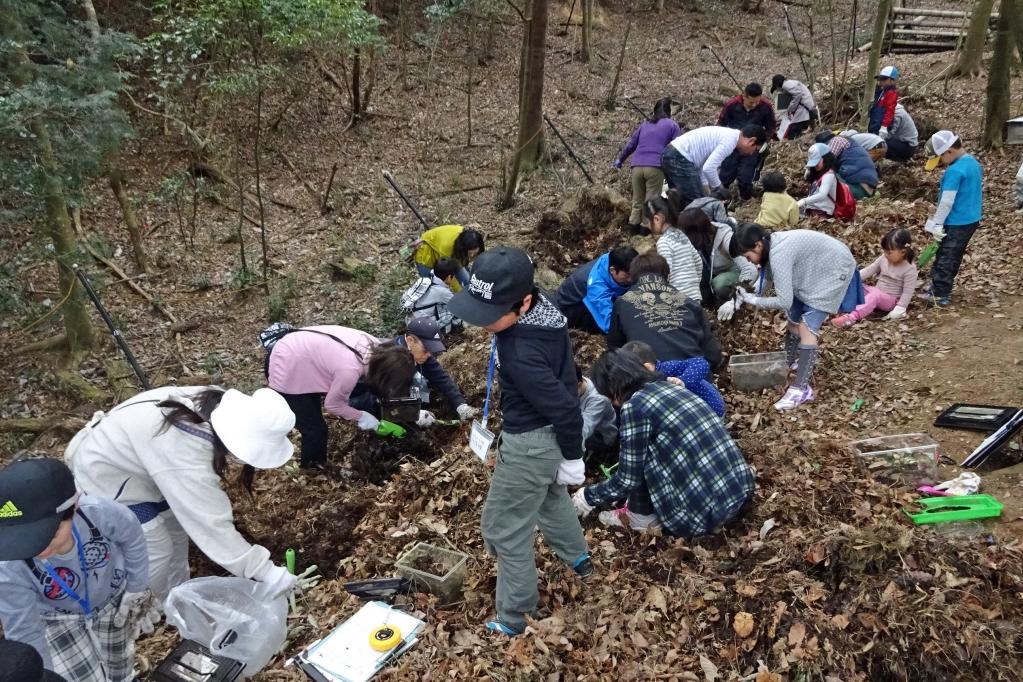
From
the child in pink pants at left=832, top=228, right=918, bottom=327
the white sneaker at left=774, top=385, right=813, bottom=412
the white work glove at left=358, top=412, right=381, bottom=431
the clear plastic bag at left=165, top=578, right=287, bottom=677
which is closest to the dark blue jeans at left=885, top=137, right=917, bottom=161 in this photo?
the child in pink pants at left=832, top=228, right=918, bottom=327

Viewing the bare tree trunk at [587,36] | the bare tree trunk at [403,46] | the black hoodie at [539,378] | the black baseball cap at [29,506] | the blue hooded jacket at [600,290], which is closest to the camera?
the black baseball cap at [29,506]

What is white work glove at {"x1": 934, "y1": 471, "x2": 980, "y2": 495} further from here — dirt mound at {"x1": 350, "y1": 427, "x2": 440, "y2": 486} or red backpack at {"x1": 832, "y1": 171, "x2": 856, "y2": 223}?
red backpack at {"x1": 832, "y1": 171, "x2": 856, "y2": 223}

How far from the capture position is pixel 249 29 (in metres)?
9.98

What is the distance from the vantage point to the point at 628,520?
4.33 metres

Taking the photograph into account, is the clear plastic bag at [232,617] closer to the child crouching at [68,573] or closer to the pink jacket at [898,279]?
the child crouching at [68,573]

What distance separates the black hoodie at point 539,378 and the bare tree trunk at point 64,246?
655 cm

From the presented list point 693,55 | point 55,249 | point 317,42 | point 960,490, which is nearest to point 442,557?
point 960,490

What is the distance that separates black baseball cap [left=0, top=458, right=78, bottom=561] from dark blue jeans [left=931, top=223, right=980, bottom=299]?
23.5 feet

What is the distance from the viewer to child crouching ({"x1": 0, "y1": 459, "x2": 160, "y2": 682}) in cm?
248

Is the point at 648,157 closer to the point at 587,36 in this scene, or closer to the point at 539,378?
the point at 539,378

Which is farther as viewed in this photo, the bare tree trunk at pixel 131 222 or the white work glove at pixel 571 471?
the bare tree trunk at pixel 131 222

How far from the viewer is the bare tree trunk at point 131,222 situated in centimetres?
973

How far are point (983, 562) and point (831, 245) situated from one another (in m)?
2.62

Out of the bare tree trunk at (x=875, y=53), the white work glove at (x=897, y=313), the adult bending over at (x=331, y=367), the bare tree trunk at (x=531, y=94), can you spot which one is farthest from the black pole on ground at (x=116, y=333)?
the bare tree trunk at (x=875, y=53)
